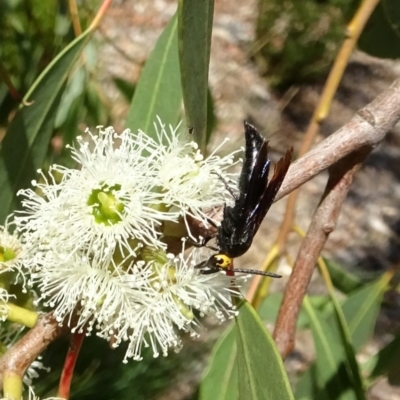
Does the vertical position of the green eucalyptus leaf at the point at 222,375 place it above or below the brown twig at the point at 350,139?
below

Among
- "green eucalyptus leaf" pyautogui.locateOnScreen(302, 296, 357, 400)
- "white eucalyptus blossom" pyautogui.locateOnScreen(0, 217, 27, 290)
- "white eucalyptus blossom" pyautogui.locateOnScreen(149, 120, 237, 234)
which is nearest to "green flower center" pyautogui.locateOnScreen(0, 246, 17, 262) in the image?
"white eucalyptus blossom" pyautogui.locateOnScreen(0, 217, 27, 290)

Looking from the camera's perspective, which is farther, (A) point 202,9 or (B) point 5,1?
(B) point 5,1

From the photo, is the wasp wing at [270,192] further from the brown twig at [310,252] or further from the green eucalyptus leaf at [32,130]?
the green eucalyptus leaf at [32,130]

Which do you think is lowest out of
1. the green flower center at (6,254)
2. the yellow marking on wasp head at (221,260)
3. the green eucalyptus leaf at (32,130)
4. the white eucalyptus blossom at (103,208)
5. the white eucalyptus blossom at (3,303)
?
the white eucalyptus blossom at (3,303)

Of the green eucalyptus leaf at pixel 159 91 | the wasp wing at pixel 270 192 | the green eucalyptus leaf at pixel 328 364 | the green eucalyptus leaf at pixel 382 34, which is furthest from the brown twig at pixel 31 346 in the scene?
the green eucalyptus leaf at pixel 382 34

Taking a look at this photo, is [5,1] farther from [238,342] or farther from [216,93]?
[216,93]

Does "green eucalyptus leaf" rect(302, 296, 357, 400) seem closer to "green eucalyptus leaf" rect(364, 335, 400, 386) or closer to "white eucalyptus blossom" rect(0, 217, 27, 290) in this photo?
"green eucalyptus leaf" rect(364, 335, 400, 386)

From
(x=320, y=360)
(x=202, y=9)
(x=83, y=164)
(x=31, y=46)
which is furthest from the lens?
(x=31, y=46)

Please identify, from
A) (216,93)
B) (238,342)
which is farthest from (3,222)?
(216,93)
